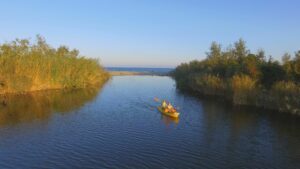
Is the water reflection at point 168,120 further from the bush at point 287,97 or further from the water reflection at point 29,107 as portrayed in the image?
the bush at point 287,97

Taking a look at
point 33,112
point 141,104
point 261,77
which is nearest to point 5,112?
point 33,112

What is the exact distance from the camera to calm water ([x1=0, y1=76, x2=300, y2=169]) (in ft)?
64.1

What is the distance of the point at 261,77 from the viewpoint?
47969 mm

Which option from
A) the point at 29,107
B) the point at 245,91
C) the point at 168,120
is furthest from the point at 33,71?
the point at 245,91

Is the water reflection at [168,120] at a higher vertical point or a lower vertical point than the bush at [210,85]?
lower

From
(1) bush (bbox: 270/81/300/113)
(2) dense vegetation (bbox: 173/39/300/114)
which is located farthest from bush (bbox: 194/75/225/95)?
(1) bush (bbox: 270/81/300/113)

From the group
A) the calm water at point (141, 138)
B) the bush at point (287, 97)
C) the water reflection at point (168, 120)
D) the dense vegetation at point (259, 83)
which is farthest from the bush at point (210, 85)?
the water reflection at point (168, 120)

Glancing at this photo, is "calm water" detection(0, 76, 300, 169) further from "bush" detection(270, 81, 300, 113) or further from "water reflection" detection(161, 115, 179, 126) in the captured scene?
"bush" detection(270, 81, 300, 113)

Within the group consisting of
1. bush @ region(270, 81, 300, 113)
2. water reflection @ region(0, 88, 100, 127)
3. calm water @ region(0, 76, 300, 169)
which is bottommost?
calm water @ region(0, 76, 300, 169)

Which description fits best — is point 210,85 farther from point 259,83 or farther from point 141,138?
point 141,138

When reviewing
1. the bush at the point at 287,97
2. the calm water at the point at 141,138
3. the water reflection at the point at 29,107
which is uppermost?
the bush at the point at 287,97

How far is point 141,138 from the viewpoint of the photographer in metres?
25.2

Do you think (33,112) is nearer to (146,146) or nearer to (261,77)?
(146,146)

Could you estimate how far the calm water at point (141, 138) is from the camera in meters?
19.5
